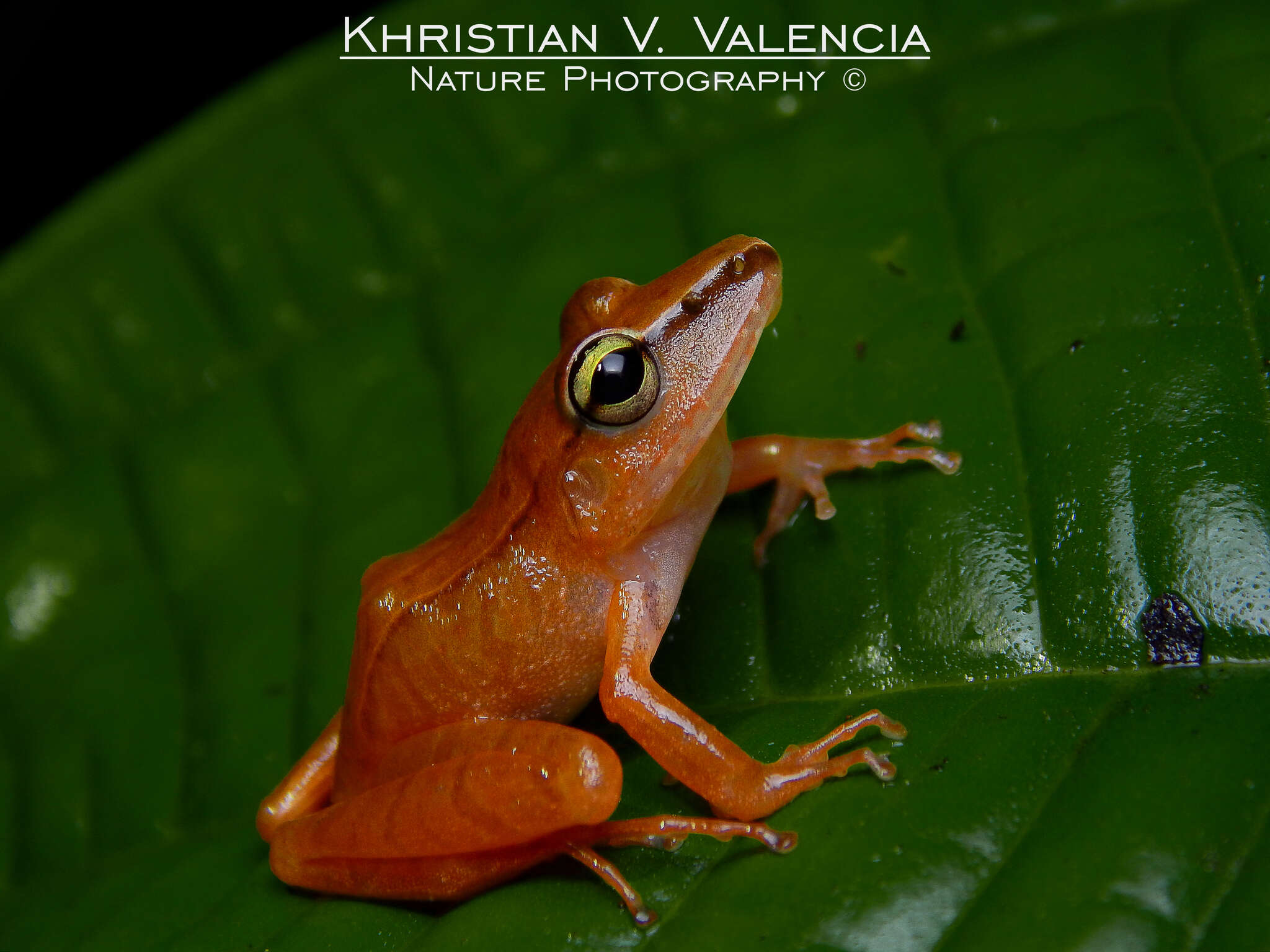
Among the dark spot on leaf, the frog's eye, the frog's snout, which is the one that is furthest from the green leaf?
the frog's eye

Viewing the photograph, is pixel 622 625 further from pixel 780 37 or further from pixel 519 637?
pixel 780 37

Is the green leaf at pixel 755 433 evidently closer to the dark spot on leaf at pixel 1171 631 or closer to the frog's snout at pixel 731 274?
the dark spot on leaf at pixel 1171 631

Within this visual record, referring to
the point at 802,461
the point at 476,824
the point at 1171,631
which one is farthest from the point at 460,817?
the point at 1171,631

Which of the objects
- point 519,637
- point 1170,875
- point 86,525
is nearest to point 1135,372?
point 1170,875

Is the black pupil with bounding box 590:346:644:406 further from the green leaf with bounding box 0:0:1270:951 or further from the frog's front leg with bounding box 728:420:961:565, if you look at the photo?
the green leaf with bounding box 0:0:1270:951

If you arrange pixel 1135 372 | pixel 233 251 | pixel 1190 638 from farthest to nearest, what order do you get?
1. pixel 233 251
2. pixel 1135 372
3. pixel 1190 638
